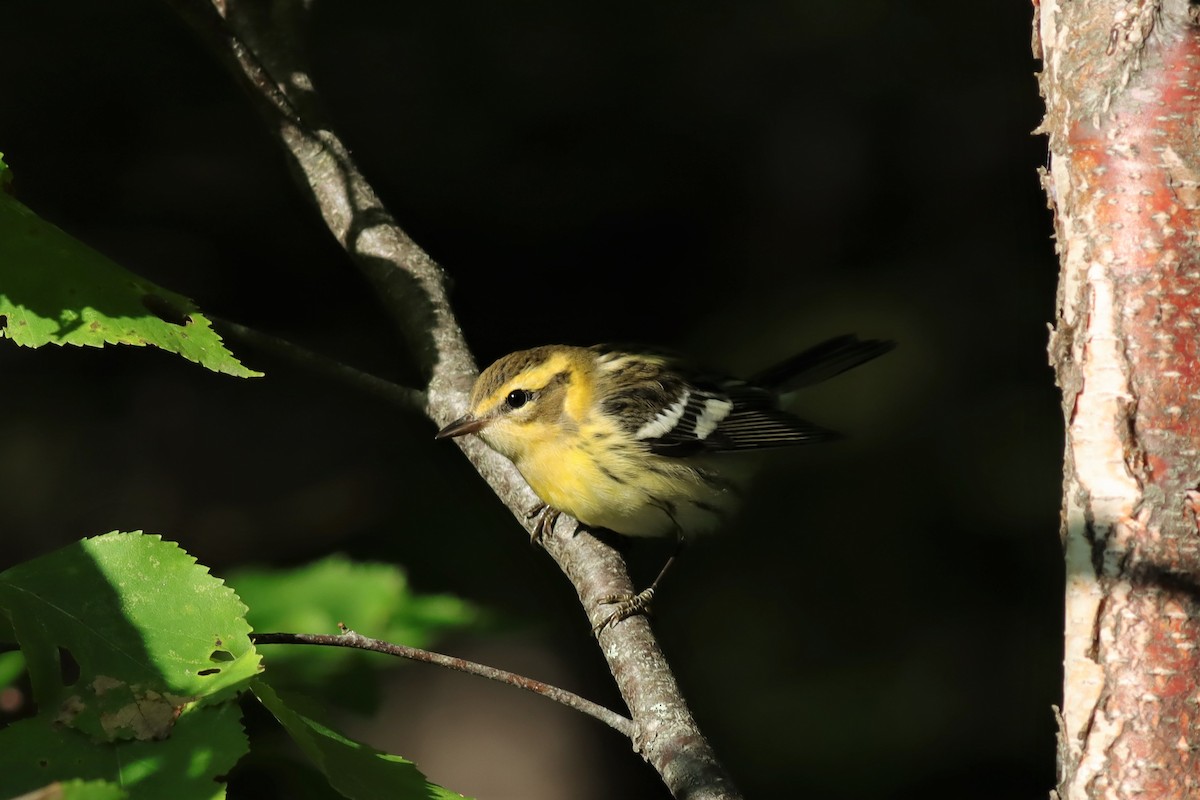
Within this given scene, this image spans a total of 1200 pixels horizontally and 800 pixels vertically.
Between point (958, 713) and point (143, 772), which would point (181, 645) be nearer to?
point (143, 772)

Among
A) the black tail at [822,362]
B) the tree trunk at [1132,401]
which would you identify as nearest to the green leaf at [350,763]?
the tree trunk at [1132,401]

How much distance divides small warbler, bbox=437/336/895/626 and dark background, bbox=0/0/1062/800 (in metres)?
0.85

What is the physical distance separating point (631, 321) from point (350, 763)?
407 cm

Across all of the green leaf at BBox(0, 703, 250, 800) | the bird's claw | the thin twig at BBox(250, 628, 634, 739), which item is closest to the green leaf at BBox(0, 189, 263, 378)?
the thin twig at BBox(250, 628, 634, 739)

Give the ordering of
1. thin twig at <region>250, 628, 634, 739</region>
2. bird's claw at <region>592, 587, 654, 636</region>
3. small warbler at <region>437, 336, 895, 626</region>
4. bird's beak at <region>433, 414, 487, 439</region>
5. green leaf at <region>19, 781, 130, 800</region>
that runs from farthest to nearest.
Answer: small warbler at <region>437, 336, 895, 626</region> → bird's beak at <region>433, 414, 487, 439</region> → bird's claw at <region>592, 587, 654, 636</region> → thin twig at <region>250, 628, 634, 739</region> → green leaf at <region>19, 781, 130, 800</region>

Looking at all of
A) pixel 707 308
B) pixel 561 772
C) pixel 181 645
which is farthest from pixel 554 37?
pixel 181 645

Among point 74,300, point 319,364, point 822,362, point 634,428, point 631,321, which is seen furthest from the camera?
point 631,321

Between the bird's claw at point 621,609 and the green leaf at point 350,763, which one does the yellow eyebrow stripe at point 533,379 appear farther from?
the green leaf at point 350,763

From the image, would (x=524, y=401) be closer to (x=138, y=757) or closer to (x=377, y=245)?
(x=377, y=245)

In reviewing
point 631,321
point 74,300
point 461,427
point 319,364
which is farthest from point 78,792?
point 631,321

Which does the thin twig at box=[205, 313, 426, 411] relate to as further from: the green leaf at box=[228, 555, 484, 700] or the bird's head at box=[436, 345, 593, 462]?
the green leaf at box=[228, 555, 484, 700]

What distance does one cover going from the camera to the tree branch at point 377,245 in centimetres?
269

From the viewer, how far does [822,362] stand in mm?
4230

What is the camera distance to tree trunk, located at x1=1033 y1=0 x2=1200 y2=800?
1.48 metres
